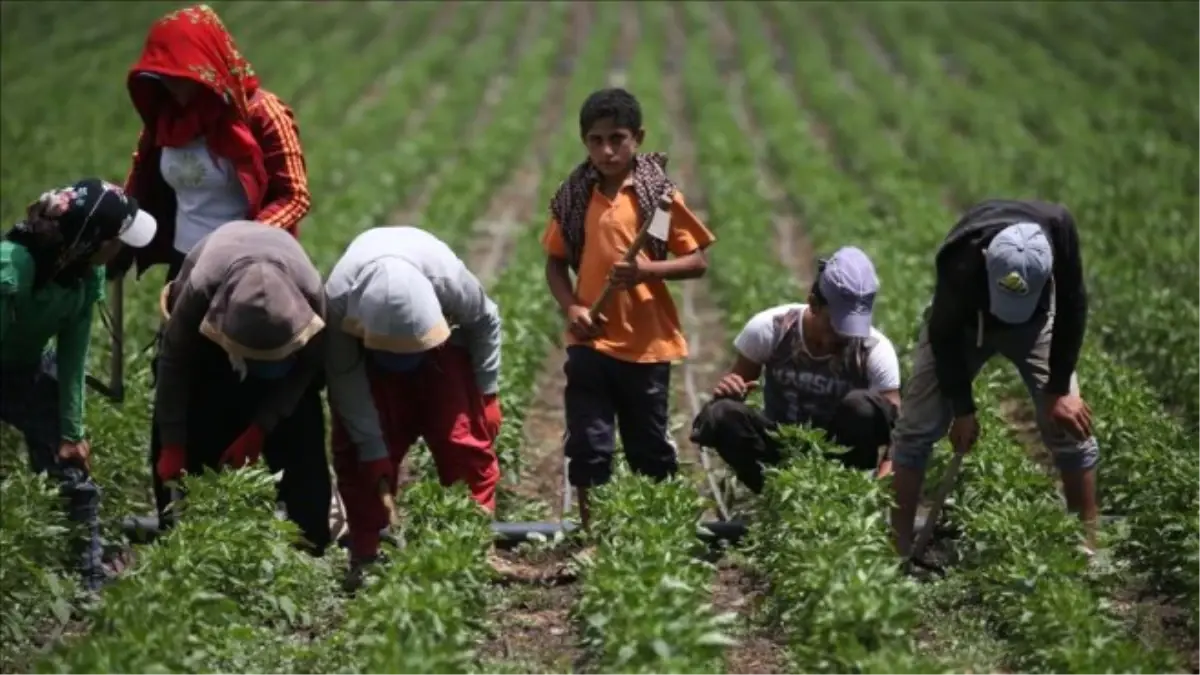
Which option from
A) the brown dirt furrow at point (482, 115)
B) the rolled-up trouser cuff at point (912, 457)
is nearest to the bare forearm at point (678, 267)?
the rolled-up trouser cuff at point (912, 457)

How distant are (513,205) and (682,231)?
1048 cm

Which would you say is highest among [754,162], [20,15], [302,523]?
[20,15]

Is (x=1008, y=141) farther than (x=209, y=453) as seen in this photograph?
Yes

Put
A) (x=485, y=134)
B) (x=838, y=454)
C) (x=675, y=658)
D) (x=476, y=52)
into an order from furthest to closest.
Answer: (x=476, y=52)
(x=485, y=134)
(x=838, y=454)
(x=675, y=658)

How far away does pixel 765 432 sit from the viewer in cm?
734

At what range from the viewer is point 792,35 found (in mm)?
30234

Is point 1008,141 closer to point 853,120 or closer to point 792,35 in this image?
point 853,120

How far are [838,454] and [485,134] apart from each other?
46.2ft

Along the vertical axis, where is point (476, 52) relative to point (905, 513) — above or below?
above

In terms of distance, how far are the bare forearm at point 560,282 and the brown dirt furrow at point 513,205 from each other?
6180 millimetres

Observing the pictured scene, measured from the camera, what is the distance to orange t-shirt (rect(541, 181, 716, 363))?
284 inches

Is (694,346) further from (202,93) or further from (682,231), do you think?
(202,93)

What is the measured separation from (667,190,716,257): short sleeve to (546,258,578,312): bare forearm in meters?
0.40

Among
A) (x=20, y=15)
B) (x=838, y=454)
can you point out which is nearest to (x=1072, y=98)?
(x=20, y=15)
